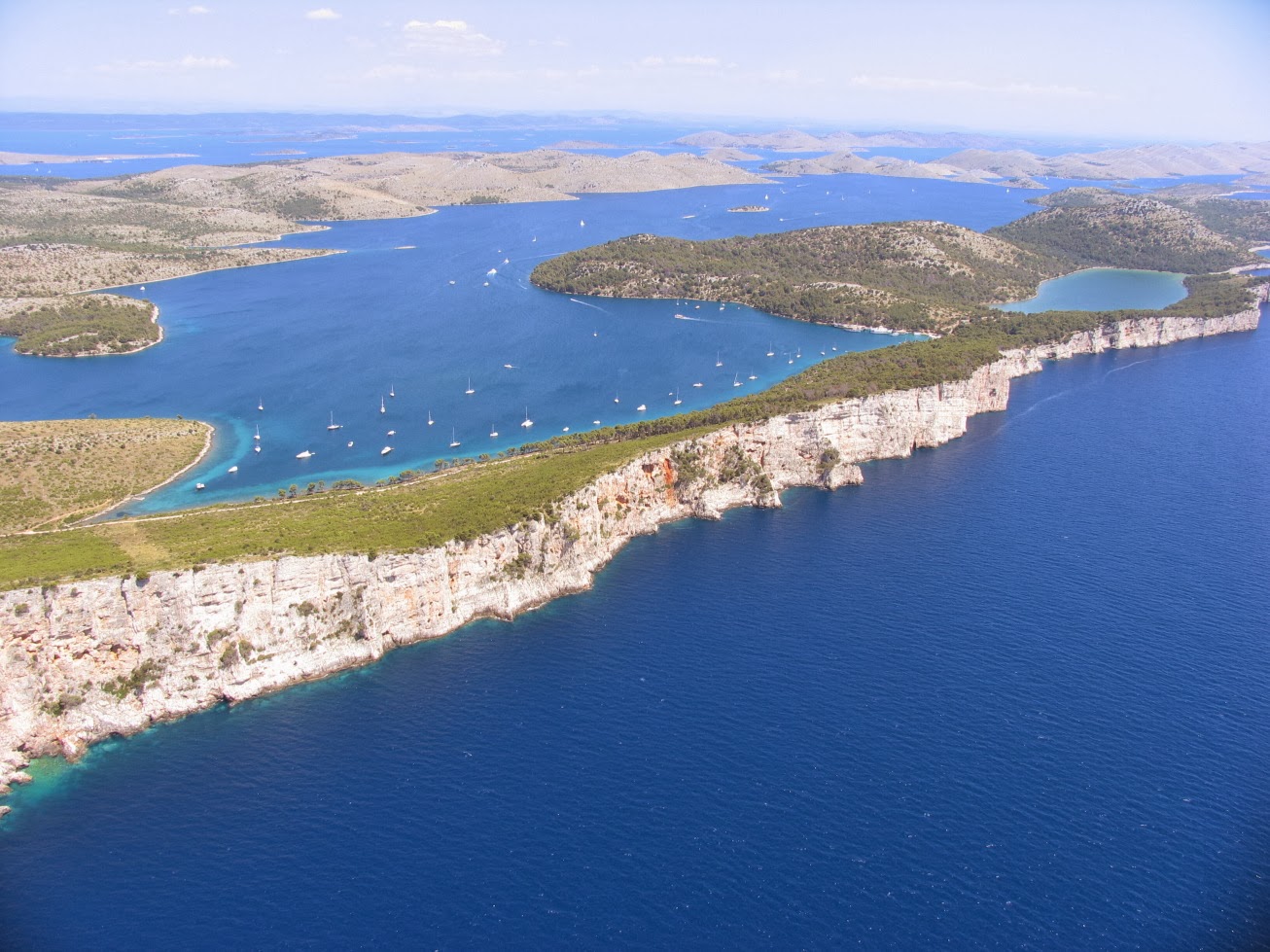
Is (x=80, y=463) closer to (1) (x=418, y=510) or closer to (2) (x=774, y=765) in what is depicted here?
(1) (x=418, y=510)

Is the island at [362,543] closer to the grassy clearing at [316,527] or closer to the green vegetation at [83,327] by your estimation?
the grassy clearing at [316,527]

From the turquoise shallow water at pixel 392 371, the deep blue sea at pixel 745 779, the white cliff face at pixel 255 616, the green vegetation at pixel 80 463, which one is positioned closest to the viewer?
the deep blue sea at pixel 745 779

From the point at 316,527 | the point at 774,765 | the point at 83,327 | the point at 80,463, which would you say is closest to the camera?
the point at 774,765

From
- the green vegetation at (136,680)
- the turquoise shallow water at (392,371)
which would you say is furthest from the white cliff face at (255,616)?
the turquoise shallow water at (392,371)

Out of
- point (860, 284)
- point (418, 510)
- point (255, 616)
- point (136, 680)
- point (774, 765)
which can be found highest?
point (860, 284)

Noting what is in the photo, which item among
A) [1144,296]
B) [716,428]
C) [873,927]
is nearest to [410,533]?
[716,428]

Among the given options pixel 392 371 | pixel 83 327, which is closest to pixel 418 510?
pixel 392 371

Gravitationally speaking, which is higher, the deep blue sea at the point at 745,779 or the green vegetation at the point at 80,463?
the green vegetation at the point at 80,463
